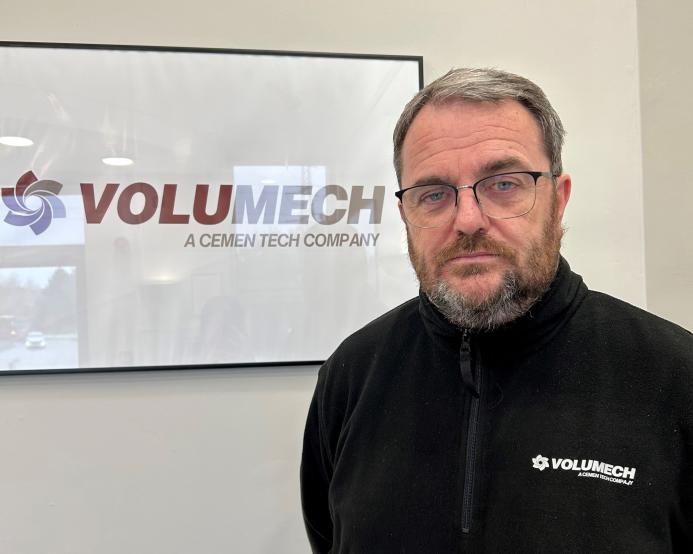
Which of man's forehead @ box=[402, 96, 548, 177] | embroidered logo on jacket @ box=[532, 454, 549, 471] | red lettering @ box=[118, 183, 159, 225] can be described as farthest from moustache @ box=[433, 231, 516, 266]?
red lettering @ box=[118, 183, 159, 225]

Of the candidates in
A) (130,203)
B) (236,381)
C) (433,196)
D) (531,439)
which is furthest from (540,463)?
(130,203)

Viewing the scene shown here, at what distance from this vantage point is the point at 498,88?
0.81m

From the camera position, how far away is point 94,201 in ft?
4.49

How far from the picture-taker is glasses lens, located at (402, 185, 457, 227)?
31.9 inches

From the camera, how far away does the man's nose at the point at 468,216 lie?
77 centimetres

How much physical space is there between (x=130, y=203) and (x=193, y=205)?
0.16 m

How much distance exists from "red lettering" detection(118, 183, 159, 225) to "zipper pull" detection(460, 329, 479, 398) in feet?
3.13

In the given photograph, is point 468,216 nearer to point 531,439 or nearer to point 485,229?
point 485,229

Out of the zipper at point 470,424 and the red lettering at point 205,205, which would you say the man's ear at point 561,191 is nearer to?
the zipper at point 470,424

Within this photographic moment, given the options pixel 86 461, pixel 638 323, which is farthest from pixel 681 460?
pixel 86 461

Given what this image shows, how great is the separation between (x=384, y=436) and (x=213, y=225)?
0.81m

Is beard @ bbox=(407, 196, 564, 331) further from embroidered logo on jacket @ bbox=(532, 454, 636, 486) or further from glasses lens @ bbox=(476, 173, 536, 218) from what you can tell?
embroidered logo on jacket @ bbox=(532, 454, 636, 486)

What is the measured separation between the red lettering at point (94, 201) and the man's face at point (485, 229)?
916 millimetres

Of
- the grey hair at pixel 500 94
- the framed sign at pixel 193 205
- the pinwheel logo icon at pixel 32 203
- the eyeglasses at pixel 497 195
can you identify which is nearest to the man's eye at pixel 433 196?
the eyeglasses at pixel 497 195
